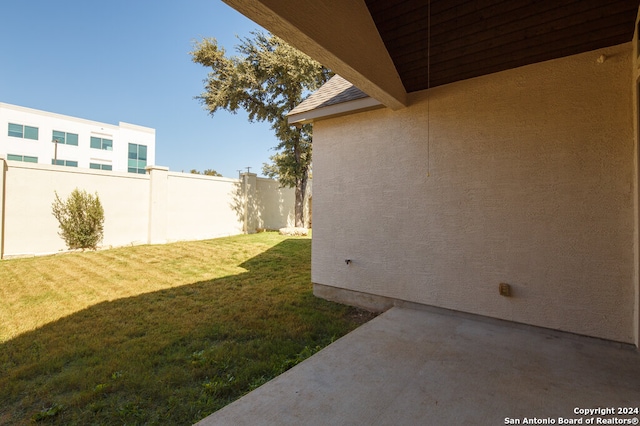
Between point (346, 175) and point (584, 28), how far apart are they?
3368 millimetres

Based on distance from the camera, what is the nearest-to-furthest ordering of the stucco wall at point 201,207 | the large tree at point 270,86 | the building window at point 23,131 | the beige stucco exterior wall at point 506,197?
1. the beige stucco exterior wall at point 506,197
2. the stucco wall at point 201,207
3. the large tree at point 270,86
4. the building window at point 23,131

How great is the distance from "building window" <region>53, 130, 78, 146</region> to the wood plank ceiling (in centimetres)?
3714

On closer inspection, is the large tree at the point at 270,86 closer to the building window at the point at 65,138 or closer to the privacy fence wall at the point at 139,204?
the privacy fence wall at the point at 139,204

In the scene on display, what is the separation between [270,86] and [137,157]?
90.2 ft

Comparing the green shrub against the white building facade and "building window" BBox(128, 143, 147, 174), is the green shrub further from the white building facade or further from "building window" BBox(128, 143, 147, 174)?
"building window" BBox(128, 143, 147, 174)

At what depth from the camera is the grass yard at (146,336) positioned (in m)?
2.39

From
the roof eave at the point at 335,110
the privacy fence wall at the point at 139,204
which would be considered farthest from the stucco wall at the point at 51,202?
the roof eave at the point at 335,110

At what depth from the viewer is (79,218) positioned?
9.45m

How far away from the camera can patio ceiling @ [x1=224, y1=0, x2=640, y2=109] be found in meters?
2.68

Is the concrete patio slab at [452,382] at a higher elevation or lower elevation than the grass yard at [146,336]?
higher

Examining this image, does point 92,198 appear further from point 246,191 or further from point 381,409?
point 381,409

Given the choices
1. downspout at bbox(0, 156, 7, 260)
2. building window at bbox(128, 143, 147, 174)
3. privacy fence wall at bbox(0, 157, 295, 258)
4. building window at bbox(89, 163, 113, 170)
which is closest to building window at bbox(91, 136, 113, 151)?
building window at bbox(89, 163, 113, 170)

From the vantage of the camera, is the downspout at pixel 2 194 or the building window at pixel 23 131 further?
the building window at pixel 23 131

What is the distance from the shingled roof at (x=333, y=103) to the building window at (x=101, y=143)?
35846 mm
